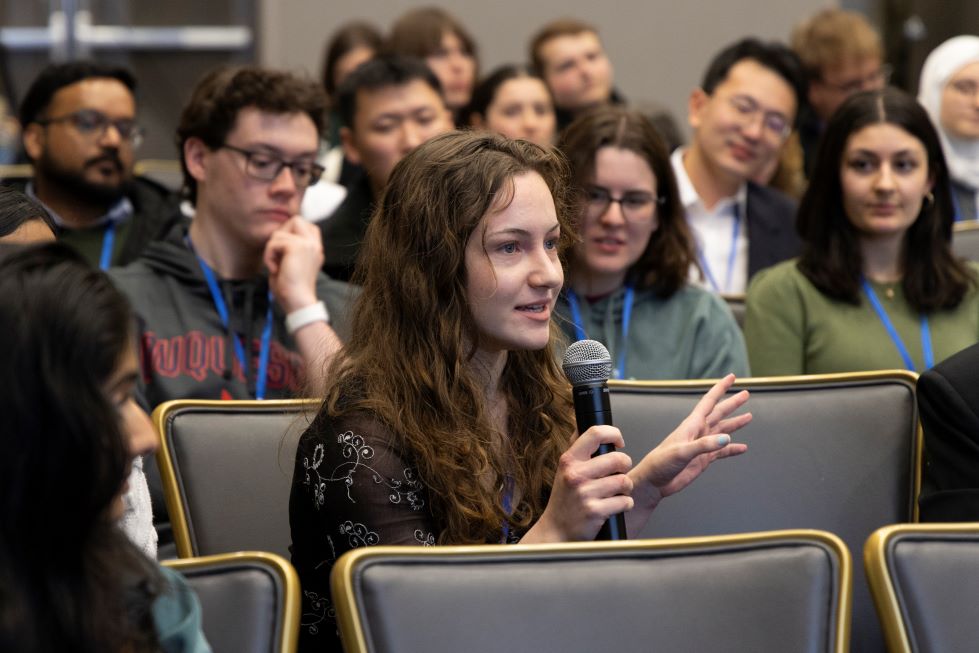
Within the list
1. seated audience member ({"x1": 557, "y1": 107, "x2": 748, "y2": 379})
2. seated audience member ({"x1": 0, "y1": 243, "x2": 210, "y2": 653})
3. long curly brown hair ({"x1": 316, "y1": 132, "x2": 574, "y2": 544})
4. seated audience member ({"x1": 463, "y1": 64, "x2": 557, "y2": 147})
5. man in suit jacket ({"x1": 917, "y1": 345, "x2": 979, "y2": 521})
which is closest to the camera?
seated audience member ({"x1": 0, "y1": 243, "x2": 210, "y2": 653})

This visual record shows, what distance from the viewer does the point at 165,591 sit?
1.24 metres

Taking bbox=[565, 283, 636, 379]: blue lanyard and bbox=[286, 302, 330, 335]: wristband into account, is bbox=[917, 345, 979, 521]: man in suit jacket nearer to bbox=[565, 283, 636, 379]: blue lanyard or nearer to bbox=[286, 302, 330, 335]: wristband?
bbox=[565, 283, 636, 379]: blue lanyard

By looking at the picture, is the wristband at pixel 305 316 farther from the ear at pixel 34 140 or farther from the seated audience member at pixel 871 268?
the ear at pixel 34 140

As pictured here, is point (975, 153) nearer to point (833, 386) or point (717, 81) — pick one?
point (717, 81)

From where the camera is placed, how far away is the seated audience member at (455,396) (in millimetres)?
1680

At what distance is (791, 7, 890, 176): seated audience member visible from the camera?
4.84 m

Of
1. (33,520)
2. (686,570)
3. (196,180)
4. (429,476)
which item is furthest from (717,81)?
(33,520)

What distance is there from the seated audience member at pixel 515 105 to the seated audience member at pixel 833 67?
1030mm

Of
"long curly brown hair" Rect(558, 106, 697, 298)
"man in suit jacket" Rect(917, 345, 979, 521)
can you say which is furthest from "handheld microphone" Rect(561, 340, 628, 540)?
"long curly brown hair" Rect(558, 106, 697, 298)

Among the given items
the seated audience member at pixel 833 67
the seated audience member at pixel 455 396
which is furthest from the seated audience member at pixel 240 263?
the seated audience member at pixel 833 67

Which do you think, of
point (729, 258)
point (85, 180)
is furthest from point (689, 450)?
point (85, 180)

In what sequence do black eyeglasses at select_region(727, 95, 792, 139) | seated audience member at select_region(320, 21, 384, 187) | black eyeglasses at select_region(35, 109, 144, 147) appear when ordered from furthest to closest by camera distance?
seated audience member at select_region(320, 21, 384, 187), black eyeglasses at select_region(727, 95, 792, 139), black eyeglasses at select_region(35, 109, 144, 147)

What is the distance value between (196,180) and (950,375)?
1754mm

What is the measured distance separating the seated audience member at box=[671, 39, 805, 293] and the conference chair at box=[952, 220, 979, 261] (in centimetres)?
49
